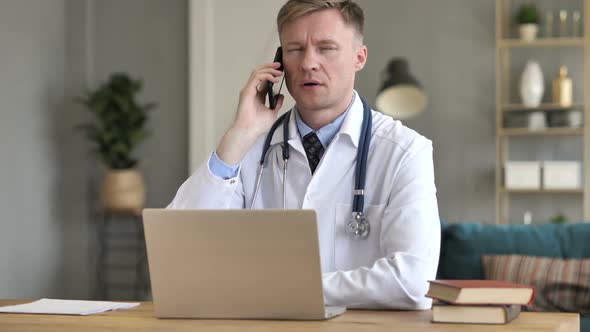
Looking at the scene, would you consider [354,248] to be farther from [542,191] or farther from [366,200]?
[542,191]

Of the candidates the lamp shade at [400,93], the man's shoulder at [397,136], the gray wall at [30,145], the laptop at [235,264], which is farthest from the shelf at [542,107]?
the laptop at [235,264]

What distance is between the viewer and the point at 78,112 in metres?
6.34

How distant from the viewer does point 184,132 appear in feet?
20.7

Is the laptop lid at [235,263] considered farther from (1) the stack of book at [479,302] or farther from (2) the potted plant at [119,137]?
(2) the potted plant at [119,137]

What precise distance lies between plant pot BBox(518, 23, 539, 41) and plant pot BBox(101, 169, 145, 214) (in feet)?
8.87

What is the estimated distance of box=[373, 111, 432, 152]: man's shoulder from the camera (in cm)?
218

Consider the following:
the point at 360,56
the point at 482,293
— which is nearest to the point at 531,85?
the point at 360,56

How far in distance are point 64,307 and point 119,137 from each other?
4.18 metres

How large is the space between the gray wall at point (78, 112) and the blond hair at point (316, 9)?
13.0ft

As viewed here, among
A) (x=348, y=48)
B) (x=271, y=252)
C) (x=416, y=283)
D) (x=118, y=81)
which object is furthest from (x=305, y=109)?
(x=118, y=81)

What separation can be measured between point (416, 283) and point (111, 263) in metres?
4.80

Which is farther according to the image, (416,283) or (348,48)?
(348,48)

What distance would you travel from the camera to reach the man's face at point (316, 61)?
2207mm

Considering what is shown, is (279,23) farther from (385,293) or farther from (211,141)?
(211,141)
